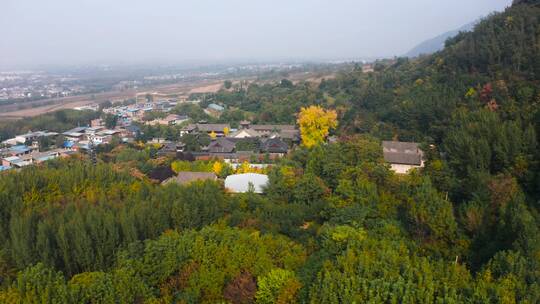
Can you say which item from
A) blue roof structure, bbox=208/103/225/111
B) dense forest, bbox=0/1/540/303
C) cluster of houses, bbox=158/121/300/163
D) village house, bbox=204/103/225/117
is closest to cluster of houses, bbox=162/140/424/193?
dense forest, bbox=0/1/540/303

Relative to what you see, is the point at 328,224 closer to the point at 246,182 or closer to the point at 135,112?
the point at 246,182

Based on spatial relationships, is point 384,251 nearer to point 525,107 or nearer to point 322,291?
point 322,291

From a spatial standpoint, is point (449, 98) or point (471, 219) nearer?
point (471, 219)

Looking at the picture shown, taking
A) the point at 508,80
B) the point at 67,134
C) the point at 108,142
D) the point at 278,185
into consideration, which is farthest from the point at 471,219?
the point at 67,134

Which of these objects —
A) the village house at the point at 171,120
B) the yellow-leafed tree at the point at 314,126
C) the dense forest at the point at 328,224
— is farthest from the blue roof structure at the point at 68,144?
the yellow-leafed tree at the point at 314,126

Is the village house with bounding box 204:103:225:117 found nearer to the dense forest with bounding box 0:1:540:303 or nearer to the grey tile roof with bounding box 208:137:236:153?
the grey tile roof with bounding box 208:137:236:153

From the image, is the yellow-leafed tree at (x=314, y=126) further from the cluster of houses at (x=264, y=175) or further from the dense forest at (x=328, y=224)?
the cluster of houses at (x=264, y=175)
